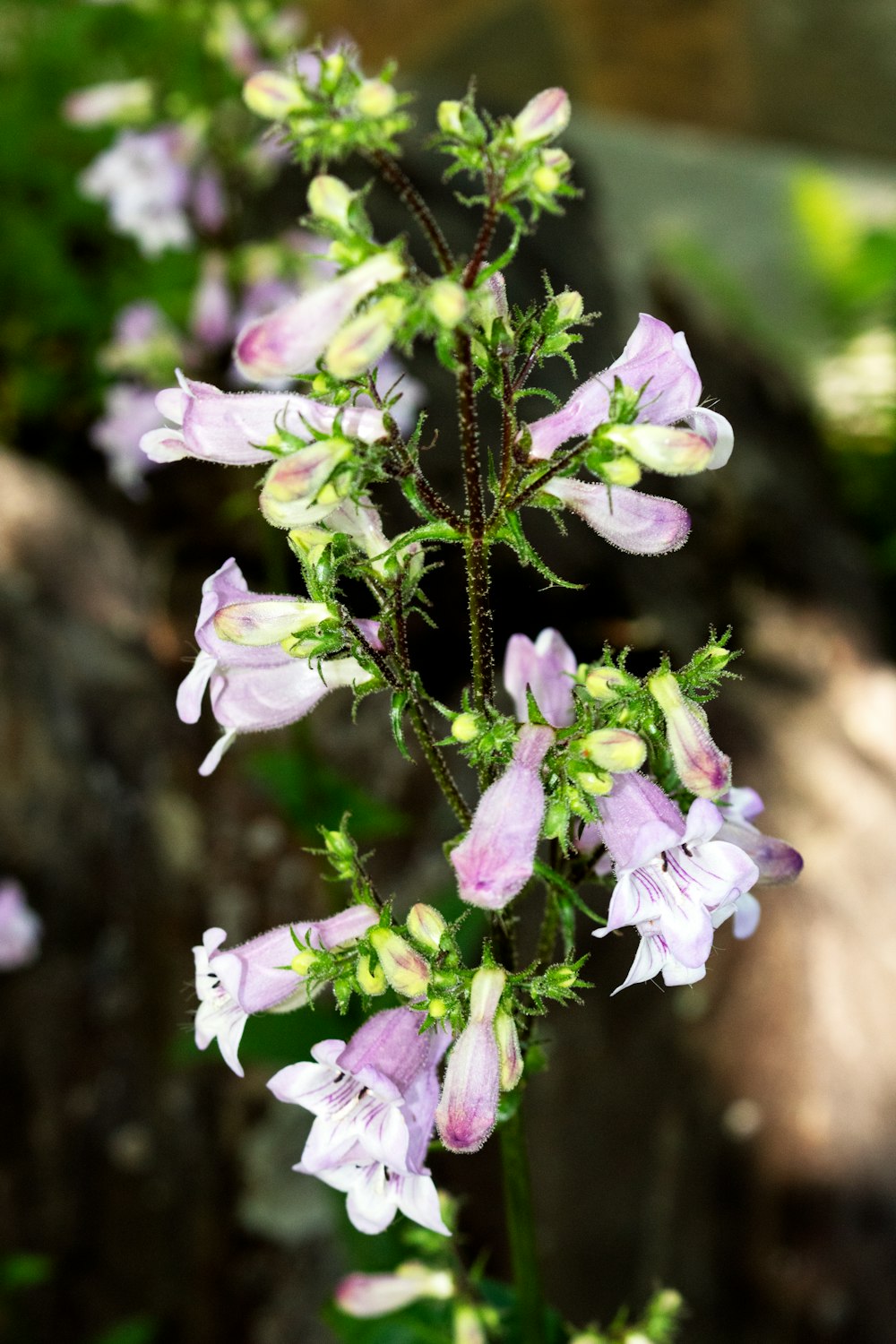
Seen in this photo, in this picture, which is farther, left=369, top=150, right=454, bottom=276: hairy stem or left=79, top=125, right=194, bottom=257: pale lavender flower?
left=79, top=125, right=194, bottom=257: pale lavender flower

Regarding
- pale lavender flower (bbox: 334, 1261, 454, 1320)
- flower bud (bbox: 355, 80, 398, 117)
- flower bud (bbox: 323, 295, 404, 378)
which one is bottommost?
Answer: pale lavender flower (bbox: 334, 1261, 454, 1320)

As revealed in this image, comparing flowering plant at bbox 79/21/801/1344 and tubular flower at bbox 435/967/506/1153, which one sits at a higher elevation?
flowering plant at bbox 79/21/801/1344

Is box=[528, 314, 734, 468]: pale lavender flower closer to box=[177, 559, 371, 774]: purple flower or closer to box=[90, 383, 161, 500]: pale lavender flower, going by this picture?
box=[177, 559, 371, 774]: purple flower

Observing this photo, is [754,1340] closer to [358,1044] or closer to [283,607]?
[358,1044]

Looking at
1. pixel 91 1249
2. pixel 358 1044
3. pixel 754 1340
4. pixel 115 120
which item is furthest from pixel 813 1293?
pixel 115 120

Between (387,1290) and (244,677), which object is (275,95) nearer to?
(244,677)

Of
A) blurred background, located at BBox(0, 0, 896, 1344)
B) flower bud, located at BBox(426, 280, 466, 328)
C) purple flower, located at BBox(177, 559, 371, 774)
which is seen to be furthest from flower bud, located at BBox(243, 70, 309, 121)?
blurred background, located at BBox(0, 0, 896, 1344)

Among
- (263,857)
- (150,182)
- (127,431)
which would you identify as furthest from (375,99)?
(263,857)
